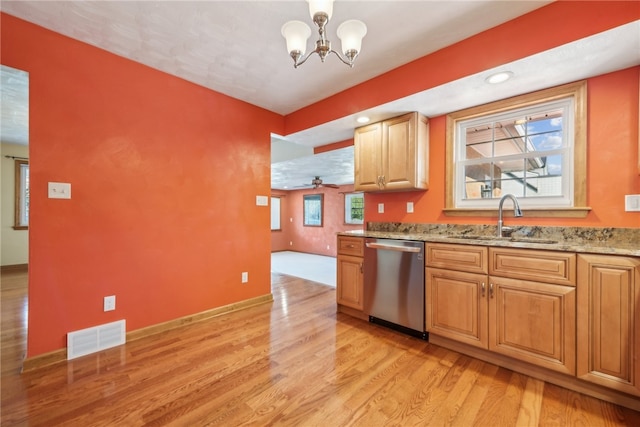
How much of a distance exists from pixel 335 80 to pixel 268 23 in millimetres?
936

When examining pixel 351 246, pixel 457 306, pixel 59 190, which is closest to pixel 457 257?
pixel 457 306

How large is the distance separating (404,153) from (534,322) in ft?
5.84

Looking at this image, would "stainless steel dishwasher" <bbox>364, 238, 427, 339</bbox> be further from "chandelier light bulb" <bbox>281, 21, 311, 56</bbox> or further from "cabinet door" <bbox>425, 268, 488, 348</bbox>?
"chandelier light bulb" <bbox>281, 21, 311, 56</bbox>

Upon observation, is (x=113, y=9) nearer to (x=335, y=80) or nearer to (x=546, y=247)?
(x=335, y=80)

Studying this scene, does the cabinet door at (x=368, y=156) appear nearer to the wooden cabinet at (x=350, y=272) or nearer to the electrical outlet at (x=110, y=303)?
the wooden cabinet at (x=350, y=272)

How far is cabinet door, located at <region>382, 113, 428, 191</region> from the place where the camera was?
2.72 meters

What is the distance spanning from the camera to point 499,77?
2029 millimetres

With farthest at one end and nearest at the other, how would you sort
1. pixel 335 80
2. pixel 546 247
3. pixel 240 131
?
pixel 240 131, pixel 335 80, pixel 546 247

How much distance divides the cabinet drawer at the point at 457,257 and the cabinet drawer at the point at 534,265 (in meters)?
0.07

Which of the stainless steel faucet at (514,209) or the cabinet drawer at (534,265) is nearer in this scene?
the cabinet drawer at (534,265)

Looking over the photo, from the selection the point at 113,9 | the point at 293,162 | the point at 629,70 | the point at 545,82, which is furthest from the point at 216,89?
the point at 629,70

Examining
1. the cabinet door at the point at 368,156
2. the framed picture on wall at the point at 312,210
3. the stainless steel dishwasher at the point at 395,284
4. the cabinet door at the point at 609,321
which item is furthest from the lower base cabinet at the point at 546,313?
the framed picture on wall at the point at 312,210

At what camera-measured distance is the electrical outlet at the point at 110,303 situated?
7.50 ft

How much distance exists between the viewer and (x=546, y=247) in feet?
5.82
